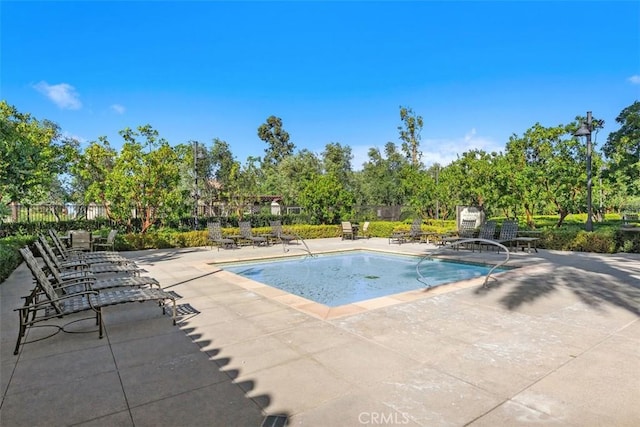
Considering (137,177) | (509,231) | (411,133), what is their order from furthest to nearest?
(411,133) → (137,177) → (509,231)

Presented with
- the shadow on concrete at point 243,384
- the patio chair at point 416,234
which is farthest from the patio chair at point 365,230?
the shadow on concrete at point 243,384

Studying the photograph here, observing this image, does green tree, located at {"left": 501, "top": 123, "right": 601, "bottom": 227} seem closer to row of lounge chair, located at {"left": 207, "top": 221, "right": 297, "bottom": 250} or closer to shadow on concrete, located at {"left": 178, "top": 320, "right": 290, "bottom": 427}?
row of lounge chair, located at {"left": 207, "top": 221, "right": 297, "bottom": 250}

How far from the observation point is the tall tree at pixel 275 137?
50.4 m

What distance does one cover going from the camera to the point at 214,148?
116 ft

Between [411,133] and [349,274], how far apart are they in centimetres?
3340

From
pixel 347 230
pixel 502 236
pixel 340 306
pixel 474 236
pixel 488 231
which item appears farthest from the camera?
pixel 347 230

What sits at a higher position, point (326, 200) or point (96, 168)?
point (96, 168)

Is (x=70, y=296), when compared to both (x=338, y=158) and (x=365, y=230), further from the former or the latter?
(x=338, y=158)

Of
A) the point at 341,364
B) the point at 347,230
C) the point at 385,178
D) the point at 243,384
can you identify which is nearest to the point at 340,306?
the point at 341,364

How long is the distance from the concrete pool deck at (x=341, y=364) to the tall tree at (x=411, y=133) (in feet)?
117

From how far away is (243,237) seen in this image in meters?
14.8

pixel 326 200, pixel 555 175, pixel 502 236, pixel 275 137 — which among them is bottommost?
pixel 502 236

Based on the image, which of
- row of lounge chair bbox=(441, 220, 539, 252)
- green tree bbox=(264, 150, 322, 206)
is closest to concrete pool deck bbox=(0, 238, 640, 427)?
row of lounge chair bbox=(441, 220, 539, 252)

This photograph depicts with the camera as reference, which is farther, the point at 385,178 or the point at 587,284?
the point at 385,178
